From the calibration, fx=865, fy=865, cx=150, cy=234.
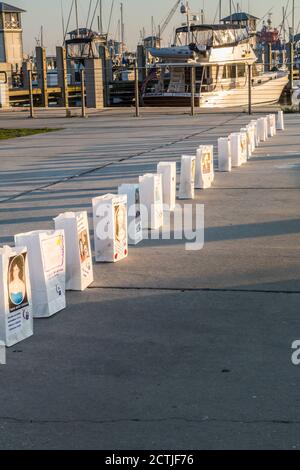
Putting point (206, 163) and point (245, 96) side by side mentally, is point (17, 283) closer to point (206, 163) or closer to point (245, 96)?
point (206, 163)

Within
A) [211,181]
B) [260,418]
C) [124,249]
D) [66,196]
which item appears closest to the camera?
[260,418]

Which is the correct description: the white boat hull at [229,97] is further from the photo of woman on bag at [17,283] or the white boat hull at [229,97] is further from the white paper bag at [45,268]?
the photo of woman on bag at [17,283]

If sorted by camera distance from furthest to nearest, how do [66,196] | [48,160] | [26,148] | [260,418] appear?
1. [26,148]
2. [48,160]
3. [66,196]
4. [260,418]

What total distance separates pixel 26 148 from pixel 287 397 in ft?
51.8

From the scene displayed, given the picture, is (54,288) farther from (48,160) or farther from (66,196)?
(48,160)

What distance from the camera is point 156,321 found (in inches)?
232

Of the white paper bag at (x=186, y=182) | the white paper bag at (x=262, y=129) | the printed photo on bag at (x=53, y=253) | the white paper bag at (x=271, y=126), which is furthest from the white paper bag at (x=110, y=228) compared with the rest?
the white paper bag at (x=271, y=126)

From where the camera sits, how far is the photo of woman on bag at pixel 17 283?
543 centimetres

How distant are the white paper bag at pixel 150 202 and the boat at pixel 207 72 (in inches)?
1112

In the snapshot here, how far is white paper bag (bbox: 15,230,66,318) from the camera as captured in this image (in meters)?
5.93

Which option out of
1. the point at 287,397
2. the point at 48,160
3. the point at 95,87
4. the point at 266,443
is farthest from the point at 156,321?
the point at 95,87

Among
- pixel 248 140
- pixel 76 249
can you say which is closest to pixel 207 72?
pixel 248 140

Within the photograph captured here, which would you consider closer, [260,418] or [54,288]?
[260,418]

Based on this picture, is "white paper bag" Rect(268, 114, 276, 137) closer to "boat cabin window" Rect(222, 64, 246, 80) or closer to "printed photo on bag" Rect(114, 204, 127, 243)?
"printed photo on bag" Rect(114, 204, 127, 243)
